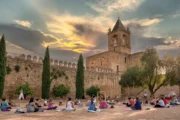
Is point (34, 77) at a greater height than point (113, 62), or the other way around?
point (113, 62)

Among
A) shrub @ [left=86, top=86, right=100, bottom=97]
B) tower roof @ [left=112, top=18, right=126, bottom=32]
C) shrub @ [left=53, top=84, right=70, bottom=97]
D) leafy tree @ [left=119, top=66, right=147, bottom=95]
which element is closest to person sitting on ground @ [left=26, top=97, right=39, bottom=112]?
shrub @ [left=53, top=84, right=70, bottom=97]

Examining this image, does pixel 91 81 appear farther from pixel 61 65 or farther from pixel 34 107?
pixel 34 107

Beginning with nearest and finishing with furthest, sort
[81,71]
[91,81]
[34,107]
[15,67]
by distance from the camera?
[34,107] → [15,67] → [81,71] → [91,81]

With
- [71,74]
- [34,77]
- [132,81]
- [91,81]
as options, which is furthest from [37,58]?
[132,81]

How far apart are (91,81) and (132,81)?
727 centimetres

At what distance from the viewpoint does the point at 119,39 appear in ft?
160

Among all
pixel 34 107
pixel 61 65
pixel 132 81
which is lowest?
pixel 34 107

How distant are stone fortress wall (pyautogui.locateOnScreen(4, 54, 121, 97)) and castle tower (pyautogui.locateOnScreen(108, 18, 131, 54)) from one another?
10.6m

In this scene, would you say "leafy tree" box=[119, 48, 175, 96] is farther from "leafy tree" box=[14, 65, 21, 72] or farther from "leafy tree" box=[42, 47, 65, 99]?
"leafy tree" box=[14, 65, 21, 72]

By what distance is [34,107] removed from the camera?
1256 centimetres

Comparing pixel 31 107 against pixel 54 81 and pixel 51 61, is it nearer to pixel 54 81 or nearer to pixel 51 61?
pixel 54 81

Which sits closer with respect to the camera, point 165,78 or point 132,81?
point 165,78

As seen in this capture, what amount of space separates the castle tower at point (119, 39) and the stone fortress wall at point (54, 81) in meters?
10.6

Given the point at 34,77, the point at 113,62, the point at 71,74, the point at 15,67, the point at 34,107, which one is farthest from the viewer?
the point at 113,62
